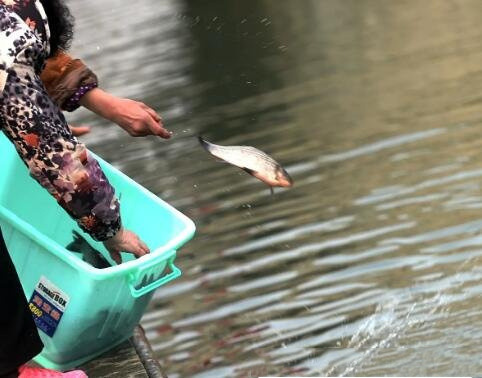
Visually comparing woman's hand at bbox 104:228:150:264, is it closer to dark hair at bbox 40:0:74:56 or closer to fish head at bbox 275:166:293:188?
dark hair at bbox 40:0:74:56

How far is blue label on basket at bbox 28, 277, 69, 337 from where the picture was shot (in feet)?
11.8

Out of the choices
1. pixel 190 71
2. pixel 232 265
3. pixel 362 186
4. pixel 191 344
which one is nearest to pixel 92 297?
pixel 191 344

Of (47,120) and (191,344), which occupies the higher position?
(47,120)

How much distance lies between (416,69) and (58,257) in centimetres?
826

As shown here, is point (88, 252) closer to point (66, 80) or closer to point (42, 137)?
point (66, 80)

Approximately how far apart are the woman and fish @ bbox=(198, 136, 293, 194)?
101 cm

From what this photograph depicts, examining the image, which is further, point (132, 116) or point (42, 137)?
point (132, 116)

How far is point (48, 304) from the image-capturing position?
3.67 m

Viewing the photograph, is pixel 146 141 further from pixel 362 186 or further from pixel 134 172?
pixel 362 186

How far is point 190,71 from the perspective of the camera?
14914 millimetres

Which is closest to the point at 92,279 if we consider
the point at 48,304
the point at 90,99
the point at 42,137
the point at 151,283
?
the point at 151,283

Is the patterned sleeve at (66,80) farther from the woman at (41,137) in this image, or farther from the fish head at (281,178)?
the fish head at (281,178)

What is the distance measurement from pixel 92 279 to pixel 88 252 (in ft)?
2.27

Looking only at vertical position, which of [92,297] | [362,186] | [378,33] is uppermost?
[92,297]
